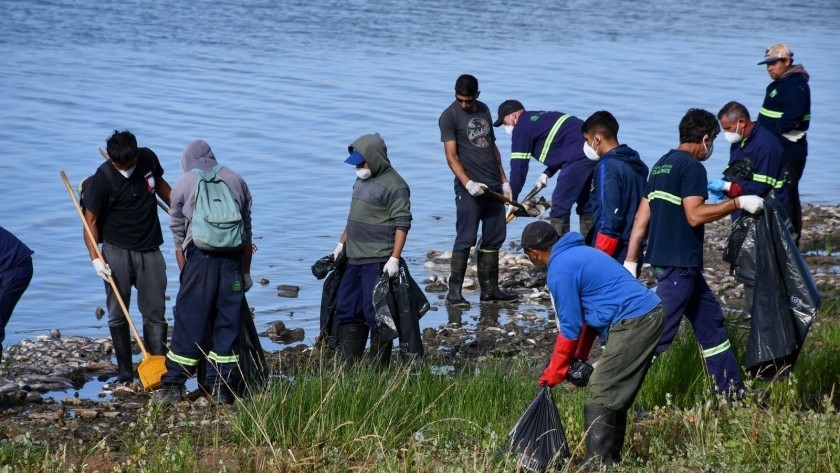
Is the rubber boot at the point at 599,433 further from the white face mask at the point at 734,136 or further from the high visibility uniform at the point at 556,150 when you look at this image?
the high visibility uniform at the point at 556,150

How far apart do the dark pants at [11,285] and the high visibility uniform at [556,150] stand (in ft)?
16.4

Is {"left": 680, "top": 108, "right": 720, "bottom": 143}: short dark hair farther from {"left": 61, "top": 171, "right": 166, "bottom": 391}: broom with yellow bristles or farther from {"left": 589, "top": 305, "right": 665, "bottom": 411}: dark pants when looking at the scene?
{"left": 61, "top": 171, "right": 166, "bottom": 391}: broom with yellow bristles

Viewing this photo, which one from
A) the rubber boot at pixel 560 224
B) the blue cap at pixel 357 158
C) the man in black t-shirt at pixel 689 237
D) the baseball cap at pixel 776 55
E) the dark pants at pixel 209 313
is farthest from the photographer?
the rubber boot at pixel 560 224

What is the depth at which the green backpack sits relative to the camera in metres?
8.45

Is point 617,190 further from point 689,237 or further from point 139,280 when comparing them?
point 139,280

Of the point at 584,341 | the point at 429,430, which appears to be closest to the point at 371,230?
the point at 429,430

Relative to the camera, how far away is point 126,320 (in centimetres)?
945

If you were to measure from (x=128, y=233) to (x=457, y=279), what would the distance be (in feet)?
12.7

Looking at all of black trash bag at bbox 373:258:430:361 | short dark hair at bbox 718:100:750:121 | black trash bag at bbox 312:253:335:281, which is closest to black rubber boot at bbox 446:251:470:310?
black trash bag at bbox 312:253:335:281

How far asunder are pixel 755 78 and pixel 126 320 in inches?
947

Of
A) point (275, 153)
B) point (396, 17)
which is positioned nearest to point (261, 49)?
point (396, 17)

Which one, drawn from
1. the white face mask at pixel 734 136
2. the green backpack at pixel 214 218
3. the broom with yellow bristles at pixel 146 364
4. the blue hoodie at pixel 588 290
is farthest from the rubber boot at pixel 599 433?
the white face mask at pixel 734 136

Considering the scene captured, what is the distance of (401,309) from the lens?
9297 mm

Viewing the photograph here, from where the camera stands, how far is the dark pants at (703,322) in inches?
320
